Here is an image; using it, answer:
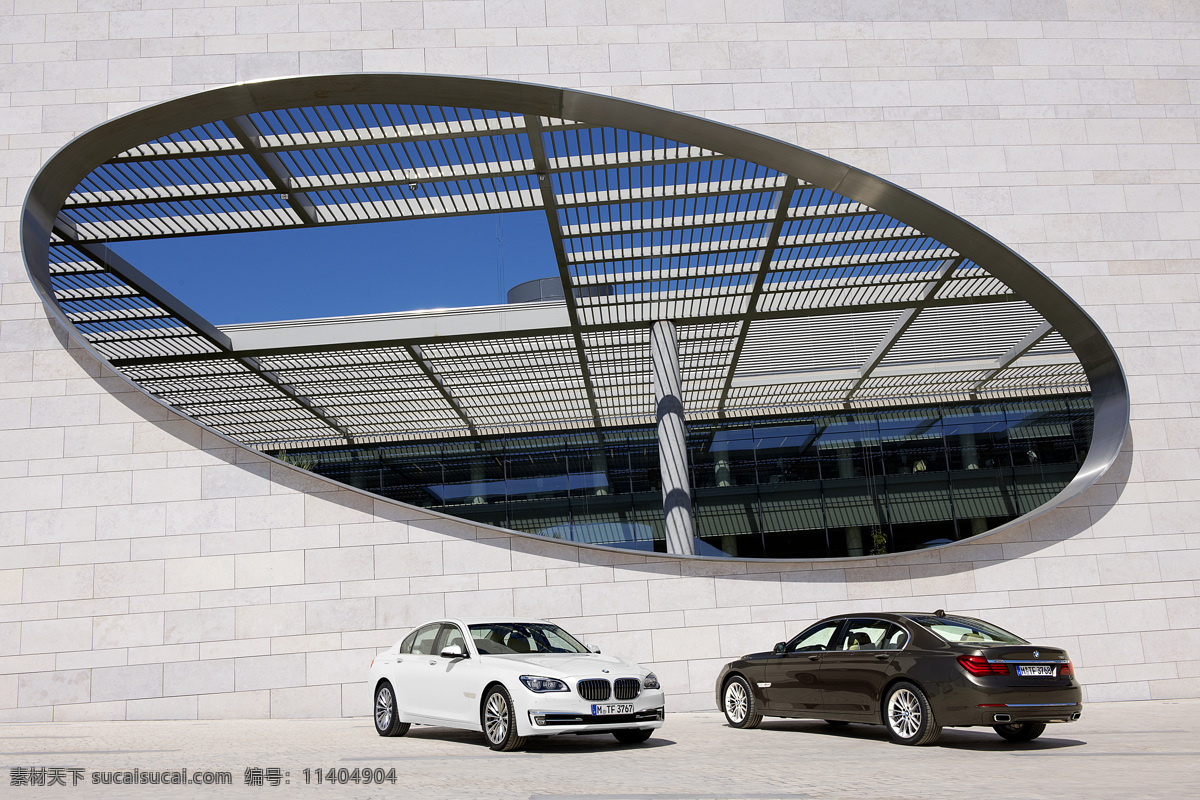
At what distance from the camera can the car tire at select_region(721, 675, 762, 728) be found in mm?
10625

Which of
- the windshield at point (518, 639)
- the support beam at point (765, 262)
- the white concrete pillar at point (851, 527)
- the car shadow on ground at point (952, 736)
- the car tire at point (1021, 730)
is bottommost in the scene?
the car shadow on ground at point (952, 736)

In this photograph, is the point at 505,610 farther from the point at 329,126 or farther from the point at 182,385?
the point at 182,385

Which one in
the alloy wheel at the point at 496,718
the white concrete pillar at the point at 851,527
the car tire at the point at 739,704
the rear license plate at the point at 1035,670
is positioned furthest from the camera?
Answer: the white concrete pillar at the point at 851,527

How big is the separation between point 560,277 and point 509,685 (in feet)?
38.4

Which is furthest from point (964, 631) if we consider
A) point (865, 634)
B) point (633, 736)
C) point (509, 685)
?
point (509, 685)

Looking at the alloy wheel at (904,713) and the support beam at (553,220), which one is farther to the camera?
the support beam at (553,220)

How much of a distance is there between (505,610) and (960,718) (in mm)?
6370

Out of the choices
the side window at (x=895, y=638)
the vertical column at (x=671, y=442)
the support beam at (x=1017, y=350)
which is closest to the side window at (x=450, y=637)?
the side window at (x=895, y=638)

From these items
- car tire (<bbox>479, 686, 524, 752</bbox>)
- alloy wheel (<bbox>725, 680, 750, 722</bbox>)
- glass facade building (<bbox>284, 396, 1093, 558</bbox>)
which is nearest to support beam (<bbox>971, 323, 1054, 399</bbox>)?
glass facade building (<bbox>284, 396, 1093, 558</bbox>)

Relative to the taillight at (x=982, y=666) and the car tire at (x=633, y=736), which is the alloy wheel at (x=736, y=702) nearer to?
the car tire at (x=633, y=736)

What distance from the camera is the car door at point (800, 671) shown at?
9.83m

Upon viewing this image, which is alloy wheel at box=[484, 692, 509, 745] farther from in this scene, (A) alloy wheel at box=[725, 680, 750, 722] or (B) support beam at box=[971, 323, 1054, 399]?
(B) support beam at box=[971, 323, 1054, 399]

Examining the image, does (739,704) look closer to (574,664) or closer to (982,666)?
(574,664)

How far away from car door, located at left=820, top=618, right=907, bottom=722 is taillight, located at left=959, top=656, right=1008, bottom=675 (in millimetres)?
826
